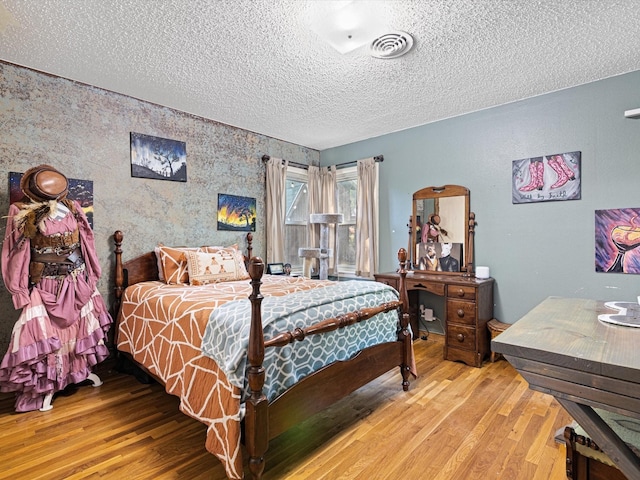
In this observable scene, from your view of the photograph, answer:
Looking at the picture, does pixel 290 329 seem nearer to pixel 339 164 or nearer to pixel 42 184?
pixel 42 184

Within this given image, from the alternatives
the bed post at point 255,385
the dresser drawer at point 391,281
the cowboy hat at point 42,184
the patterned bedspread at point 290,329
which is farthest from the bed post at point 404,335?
the cowboy hat at point 42,184

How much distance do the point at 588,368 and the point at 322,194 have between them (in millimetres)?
4146

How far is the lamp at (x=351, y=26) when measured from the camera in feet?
6.32

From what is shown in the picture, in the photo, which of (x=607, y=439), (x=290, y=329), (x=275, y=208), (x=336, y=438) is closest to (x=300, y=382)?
(x=290, y=329)

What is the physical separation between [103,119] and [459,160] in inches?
140

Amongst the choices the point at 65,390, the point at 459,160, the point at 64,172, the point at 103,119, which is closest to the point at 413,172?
the point at 459,160

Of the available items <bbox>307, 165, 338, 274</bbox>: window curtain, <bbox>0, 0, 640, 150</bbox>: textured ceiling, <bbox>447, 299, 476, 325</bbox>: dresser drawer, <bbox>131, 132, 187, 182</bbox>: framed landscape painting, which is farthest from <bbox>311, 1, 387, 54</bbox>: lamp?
<bbox>307, 165, 338, 274</bbox>: window curtain

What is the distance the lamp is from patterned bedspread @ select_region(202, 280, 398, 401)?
1.67 meters

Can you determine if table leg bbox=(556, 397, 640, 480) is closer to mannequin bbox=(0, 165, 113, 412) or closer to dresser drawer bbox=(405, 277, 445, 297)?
dresser drawer bbox=(405, 277, 445, 297)

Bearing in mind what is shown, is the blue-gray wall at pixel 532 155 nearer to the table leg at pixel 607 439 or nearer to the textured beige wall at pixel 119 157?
the textured beige wall at pixel 119 157

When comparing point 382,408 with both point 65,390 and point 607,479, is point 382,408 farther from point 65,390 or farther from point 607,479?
point 65,390

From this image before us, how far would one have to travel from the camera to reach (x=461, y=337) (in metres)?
3.22

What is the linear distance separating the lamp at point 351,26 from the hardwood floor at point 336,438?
2493mm

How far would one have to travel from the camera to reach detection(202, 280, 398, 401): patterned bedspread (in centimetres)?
166
